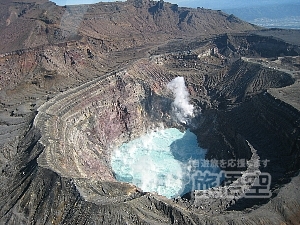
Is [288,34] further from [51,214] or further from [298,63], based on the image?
[51,214]

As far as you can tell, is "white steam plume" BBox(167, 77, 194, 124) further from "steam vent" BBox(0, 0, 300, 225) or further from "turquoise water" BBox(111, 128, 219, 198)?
"turquoise water" BBox(111, 128, 219, 198)

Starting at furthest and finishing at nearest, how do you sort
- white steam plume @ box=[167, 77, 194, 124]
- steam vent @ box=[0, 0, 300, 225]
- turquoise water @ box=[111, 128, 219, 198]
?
white steam plume @ box=[167, 77, 194, 124] → turquoise water @ box=[111, 128, 219, 198] → steam vent @ box=[0, 0, 300, 225]

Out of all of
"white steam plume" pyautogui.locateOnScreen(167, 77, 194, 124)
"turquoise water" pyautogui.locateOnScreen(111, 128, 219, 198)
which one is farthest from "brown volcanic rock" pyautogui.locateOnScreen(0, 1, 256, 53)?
"turquoise water" pyautogui.locateOnScreen(111, 128, 219, 198)

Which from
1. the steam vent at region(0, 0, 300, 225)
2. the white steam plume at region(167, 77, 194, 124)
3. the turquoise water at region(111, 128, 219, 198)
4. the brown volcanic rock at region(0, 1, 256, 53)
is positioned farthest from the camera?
the brown volcanic rock at region(0, 1, 256, 53)

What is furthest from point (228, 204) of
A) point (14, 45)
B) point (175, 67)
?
point (14, 45)

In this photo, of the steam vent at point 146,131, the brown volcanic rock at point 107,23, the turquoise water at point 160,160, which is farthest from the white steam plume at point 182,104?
the brown volcanic rock at point 107,23

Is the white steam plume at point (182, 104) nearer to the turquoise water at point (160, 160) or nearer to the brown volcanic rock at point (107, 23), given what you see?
the turquoise water at point (160, 160)
